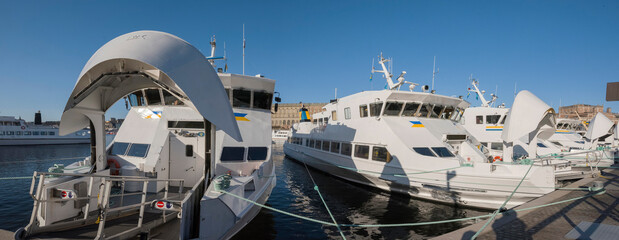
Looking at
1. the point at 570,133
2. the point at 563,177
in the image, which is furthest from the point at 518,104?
the point at 570,133

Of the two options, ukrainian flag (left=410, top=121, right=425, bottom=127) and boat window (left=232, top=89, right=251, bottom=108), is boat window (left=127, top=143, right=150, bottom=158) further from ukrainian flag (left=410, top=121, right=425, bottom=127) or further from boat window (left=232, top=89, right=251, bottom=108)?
ukrainian flag (left=410, top=121, right=425, bottom=127)

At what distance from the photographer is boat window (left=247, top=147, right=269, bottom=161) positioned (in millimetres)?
9945

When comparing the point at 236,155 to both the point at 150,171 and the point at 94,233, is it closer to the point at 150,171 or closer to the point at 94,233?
the point at 150,171

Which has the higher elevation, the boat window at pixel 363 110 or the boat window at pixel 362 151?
the boat window at pixel 363 110

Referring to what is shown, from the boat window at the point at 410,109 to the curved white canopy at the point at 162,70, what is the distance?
1248 cm

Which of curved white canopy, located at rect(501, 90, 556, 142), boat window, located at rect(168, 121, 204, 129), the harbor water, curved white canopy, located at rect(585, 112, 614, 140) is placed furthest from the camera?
curved white canopy, located at rect(585, 112, 614, 140)

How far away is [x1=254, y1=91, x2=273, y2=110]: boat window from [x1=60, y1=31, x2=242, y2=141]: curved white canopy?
4337 millimetres

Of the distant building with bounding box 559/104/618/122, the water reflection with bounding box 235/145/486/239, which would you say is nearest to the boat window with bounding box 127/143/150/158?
the water reflection with bounding box 235/145/486/239

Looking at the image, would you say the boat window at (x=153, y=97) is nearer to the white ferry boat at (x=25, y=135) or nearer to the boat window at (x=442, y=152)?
the boat window at (x=442, y=152)

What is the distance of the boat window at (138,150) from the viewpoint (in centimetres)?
948

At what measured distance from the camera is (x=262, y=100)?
1148cm

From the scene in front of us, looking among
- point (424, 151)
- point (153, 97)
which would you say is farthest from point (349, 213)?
point (153, 97)

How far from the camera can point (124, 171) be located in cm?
893

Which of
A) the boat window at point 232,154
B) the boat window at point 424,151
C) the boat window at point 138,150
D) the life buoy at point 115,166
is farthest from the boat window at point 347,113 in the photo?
the life buoy at point 115,166
